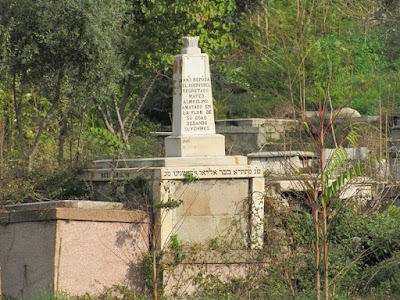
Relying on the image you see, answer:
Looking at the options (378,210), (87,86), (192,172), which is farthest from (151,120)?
(192,172)

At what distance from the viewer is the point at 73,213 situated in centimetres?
1500

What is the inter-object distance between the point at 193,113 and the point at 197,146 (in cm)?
47

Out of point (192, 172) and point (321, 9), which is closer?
point (192, 172)

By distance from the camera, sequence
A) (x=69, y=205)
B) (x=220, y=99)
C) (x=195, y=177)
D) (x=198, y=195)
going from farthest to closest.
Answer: (x=220, y=99) < (x=198, y=195) < (x=195, y=177) < (x=69, y=205)

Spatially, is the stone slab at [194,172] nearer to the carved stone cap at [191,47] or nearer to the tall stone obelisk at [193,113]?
the tall stone obelisk at [193,113]

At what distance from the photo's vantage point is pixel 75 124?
80.5ft

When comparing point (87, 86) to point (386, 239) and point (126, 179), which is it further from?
point (386, 239)

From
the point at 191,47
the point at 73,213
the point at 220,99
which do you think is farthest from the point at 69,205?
the point at 220,99

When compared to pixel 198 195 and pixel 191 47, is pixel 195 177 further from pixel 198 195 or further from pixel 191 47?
Result: pixel 191 47

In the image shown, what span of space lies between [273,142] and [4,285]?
9087 millimetres

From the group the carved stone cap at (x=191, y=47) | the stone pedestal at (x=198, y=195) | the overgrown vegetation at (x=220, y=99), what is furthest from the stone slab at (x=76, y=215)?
the carved stone cap at (x=191, y=47)

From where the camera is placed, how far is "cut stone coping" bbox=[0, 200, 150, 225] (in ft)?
49.1

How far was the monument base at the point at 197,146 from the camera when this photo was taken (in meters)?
16.4

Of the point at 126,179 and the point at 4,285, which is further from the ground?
the point at 126,179
